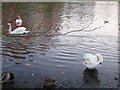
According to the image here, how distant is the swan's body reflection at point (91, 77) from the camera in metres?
12.4

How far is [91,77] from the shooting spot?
42.8ft

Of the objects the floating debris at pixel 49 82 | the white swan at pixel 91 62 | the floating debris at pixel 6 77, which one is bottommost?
the floating debris at pixel 49 82

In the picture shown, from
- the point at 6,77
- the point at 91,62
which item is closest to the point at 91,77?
the point at 91,62

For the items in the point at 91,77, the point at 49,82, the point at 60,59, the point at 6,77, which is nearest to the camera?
the point at 49,82

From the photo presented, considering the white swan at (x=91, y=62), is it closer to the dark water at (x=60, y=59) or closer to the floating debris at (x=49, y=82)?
the dark water at (x=60, y=59)

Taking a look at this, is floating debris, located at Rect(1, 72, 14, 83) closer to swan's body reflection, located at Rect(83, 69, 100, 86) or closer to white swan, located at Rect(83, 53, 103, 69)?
swan's body reflection, located at Rect(83, 69, 100, 86)

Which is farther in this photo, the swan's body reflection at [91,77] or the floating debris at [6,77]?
the swan's body reflection at [91,77]

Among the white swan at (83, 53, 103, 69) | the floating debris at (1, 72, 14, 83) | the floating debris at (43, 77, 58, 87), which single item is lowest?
the floating debris at (43, 77, 58, 87)

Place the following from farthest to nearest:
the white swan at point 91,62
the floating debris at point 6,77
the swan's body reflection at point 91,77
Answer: the white swan at point 91,62 < the swan's body reflection at point 91,77 < the floating debris at point 6,77

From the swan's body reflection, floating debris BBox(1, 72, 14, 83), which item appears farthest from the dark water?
floating debris BBox(1, 72, 14, 83)

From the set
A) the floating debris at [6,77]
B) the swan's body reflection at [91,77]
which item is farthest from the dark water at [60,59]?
the floating debris at [6,77]

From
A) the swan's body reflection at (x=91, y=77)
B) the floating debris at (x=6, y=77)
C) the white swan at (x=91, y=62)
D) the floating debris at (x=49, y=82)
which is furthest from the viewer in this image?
the white swan at (x=91, y=62)

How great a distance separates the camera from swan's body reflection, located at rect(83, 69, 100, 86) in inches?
489

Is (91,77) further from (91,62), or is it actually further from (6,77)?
(6,77)
